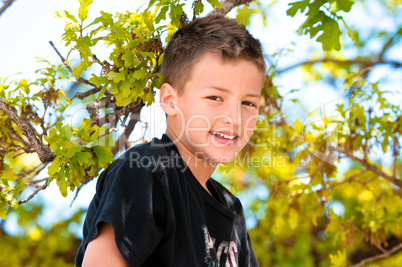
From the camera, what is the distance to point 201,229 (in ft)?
4.26

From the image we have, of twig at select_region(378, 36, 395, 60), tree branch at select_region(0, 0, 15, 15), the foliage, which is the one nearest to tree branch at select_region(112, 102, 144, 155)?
tree branch at select_region(0, 0, 15, 15)

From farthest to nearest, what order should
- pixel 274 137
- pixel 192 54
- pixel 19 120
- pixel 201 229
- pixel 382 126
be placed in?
pixel 274 137 → pixel 382 126 → pixel 19 120 → pixel 192 54 → pixel 201 229

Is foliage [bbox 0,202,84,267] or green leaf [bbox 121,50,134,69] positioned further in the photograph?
foliage [bbox 0,202,84,267]

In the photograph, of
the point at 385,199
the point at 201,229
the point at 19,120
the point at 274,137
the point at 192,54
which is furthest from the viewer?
the point at 385,199

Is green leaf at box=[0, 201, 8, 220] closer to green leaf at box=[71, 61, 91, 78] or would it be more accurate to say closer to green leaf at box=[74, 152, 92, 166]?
green leaf at box=[74, 152, 92, 166]

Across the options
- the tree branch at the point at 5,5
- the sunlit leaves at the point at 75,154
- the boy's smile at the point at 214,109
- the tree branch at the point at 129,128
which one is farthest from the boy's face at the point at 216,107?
the tree branch at the point at 5,5

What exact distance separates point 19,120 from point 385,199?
7.03 feet

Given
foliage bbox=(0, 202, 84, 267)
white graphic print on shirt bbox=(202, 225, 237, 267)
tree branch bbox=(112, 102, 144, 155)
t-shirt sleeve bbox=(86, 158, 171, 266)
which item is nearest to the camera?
t-shirt sleeve bbox=(86, 158, 171, 266)

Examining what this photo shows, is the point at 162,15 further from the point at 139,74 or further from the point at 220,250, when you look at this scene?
the point at 220,250

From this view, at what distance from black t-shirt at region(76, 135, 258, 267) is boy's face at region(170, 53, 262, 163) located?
84 mm

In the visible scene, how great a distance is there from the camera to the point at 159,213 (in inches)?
46.8

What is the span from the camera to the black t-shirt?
3.63 feet

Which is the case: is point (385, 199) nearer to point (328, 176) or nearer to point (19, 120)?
point (328, 176)

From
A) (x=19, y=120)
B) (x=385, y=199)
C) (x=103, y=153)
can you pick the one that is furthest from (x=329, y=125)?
(x=19, y=120)
